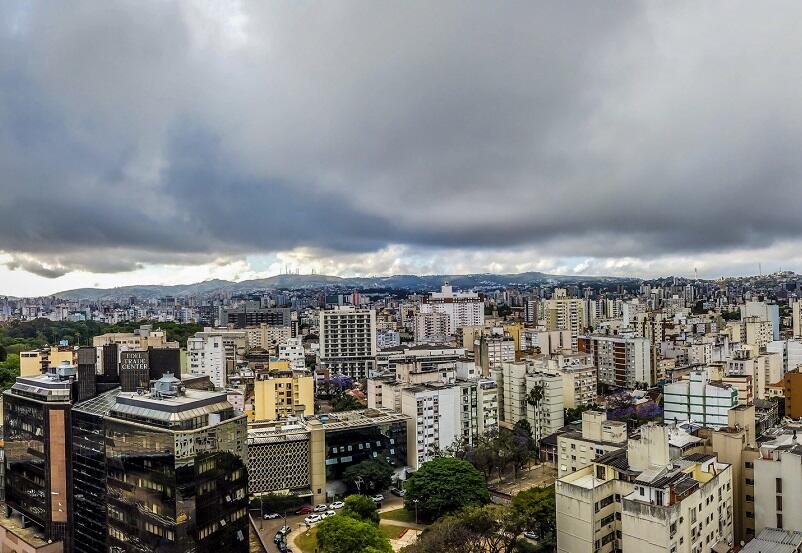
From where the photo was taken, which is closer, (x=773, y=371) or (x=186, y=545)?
(x=186, y=545)

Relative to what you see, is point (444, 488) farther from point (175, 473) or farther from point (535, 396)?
point (535, 396)

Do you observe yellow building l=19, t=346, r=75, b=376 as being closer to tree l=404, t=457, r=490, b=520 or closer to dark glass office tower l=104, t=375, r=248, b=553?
dark glass office tower l=104, t=375, r=248, b=553

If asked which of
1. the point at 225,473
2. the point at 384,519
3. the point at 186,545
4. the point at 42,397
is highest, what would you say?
the point at 42,397

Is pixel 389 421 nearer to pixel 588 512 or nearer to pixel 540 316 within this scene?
pixel 588 512

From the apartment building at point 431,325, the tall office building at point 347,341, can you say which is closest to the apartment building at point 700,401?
the tall office building at point 347,341

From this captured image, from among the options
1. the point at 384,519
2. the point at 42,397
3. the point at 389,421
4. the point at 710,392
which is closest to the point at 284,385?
the point at 389,421

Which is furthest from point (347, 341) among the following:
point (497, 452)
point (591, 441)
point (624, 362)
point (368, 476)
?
point (591, 441)
